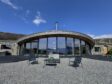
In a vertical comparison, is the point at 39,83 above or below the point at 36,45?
below

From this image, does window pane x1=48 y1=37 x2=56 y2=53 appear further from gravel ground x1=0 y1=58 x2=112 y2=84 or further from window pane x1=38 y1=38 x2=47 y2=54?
gravel ground x1=0 y1=58 x2=112 y2=84

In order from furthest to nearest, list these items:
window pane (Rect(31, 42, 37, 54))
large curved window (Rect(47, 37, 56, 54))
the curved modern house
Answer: window pane (Rect(31, 42, 37, 54)) < the curved modern house < large curved window (Rect(47, 37, 56, 54))

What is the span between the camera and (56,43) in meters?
Answer: 23.3

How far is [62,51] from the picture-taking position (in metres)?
23.4

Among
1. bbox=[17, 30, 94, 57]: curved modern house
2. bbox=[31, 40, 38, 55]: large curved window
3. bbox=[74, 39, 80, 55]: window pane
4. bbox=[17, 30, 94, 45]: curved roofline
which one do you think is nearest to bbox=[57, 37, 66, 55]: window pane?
bbox=[17, 30, 94, 57]: curved modern house

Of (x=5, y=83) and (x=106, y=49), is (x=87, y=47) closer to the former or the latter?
(x=106, y=49)

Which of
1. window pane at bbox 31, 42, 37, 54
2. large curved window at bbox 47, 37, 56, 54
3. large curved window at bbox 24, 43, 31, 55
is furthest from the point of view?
large curved window at bbox 24, 43, 31, 55

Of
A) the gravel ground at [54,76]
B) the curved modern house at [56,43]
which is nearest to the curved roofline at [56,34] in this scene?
the curved modern house at [56,43]

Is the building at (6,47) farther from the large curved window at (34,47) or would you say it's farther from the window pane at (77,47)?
the window pane at (77,47)

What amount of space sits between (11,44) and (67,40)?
12190 mm

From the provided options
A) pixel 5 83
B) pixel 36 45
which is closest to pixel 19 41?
pixel 36 45

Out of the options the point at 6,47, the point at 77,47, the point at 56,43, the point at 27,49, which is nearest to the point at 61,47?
the point at 56,43

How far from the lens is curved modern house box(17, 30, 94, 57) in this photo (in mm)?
23391

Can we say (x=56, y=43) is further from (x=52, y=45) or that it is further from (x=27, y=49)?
(x=27, y=49)
